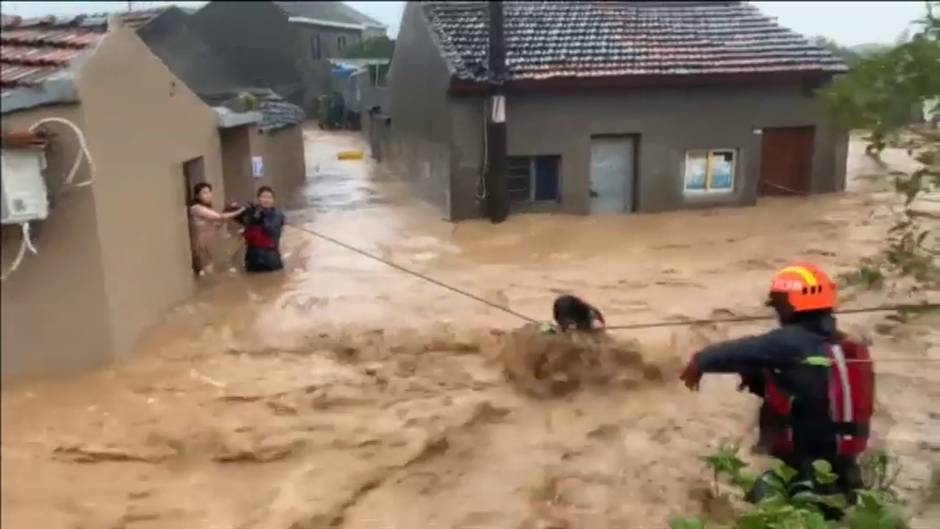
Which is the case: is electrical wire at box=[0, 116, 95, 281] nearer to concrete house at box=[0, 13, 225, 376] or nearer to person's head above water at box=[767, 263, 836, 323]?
concrete house at box=[0, 13, 225, 376]

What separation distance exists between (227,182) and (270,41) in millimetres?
2123

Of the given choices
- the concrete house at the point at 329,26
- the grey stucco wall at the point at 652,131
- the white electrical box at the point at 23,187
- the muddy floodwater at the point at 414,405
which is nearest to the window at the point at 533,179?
the grey stucco wall at the point at 652,131

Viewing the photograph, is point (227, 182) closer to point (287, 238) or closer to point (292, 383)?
point (287, 238)

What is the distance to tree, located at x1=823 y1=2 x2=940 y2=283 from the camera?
3887 millimetres

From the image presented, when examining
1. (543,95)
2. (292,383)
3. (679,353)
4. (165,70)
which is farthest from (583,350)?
(543,95)

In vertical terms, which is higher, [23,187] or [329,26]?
[329,26]

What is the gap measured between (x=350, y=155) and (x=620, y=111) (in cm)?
554

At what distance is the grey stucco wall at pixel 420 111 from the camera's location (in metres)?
12.6

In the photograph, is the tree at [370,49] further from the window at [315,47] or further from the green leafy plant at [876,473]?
the green leafy plant at [876,473]

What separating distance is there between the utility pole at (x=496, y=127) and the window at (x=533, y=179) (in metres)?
0.23

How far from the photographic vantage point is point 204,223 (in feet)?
22.0

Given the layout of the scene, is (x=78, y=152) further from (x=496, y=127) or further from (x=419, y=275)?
(x=496, y=127)

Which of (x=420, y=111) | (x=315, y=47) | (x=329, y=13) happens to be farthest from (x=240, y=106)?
(x=420, y=111)

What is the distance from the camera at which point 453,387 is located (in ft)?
18.5
